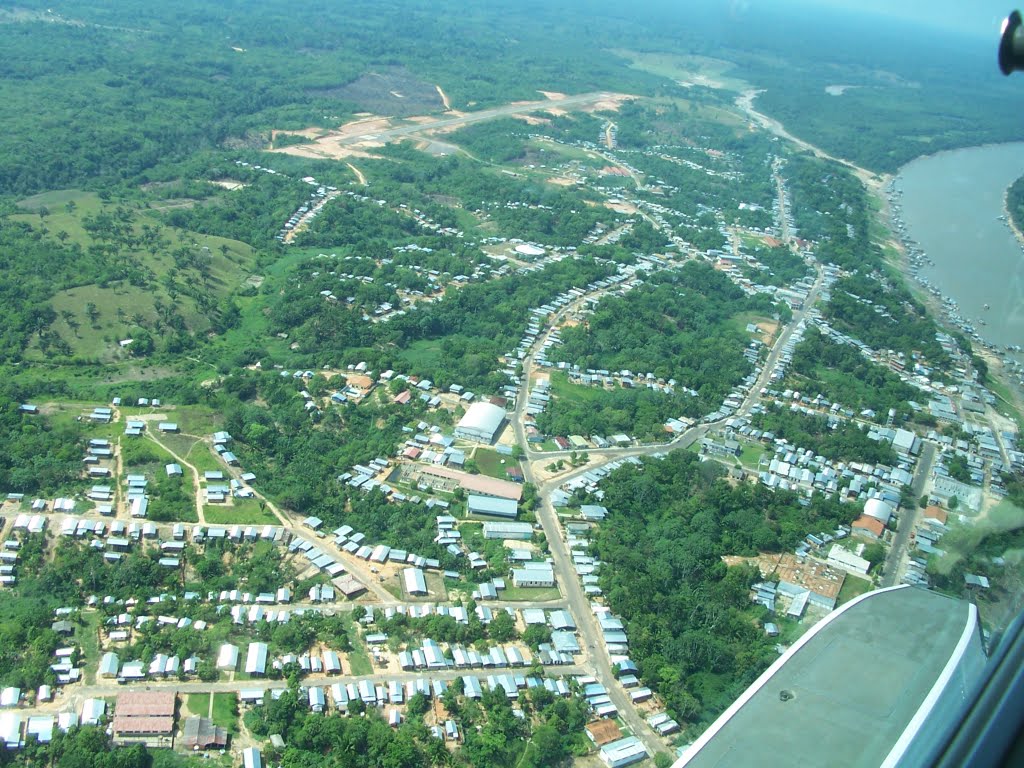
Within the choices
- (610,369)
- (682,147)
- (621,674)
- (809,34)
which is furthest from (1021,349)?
(809,34)

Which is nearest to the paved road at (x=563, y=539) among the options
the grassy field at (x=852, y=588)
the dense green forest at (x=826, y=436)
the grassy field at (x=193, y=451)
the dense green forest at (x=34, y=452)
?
the dense green forest at (x=826, y=436)

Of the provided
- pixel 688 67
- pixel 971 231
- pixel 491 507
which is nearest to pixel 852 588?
pixel 491 507

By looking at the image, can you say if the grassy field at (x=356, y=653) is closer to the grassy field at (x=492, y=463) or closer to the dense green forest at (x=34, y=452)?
the grassy field at (x=492, y=463)

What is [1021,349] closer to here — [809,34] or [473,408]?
[473,408]

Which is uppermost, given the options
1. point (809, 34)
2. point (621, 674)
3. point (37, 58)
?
point (809, 34)

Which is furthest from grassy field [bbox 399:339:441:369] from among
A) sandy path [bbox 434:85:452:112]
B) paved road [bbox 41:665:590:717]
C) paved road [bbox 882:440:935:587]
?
sandy path [bbox 434:85:452:112]

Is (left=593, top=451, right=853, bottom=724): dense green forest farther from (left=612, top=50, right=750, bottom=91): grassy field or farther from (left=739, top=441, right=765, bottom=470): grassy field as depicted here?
(left=612, top=50, right=750, bottom=91): grassy field
